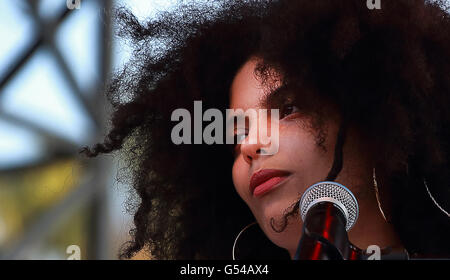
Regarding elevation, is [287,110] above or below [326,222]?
above

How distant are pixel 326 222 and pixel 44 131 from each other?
1648 mm

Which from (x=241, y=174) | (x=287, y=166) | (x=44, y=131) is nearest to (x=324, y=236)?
(x=287, y=166)

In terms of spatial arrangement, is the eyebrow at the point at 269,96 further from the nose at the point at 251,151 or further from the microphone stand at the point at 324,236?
the microphone stand at the point at 324,236

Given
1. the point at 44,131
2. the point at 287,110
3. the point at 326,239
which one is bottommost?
the point at 326,239

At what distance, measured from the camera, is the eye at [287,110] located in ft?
3.83

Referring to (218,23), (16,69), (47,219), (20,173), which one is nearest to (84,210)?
(47,219)

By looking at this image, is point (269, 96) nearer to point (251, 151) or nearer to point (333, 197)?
point (251, 151)

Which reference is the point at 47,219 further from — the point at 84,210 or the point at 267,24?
the point at 267,24

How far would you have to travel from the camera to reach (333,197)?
82cm

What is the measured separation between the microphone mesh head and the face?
0.28 metres

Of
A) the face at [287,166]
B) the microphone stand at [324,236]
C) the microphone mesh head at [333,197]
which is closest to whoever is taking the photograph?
the microphone stand at [324,236]

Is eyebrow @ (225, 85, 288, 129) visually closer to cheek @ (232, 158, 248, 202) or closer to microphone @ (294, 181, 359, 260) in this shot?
cheek @ (232, 158, 248, 202)

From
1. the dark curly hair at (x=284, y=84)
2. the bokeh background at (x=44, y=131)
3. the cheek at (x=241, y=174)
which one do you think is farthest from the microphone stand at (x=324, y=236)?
the bokeh background at (x=44, y=131)

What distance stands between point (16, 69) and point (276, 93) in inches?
52.4
